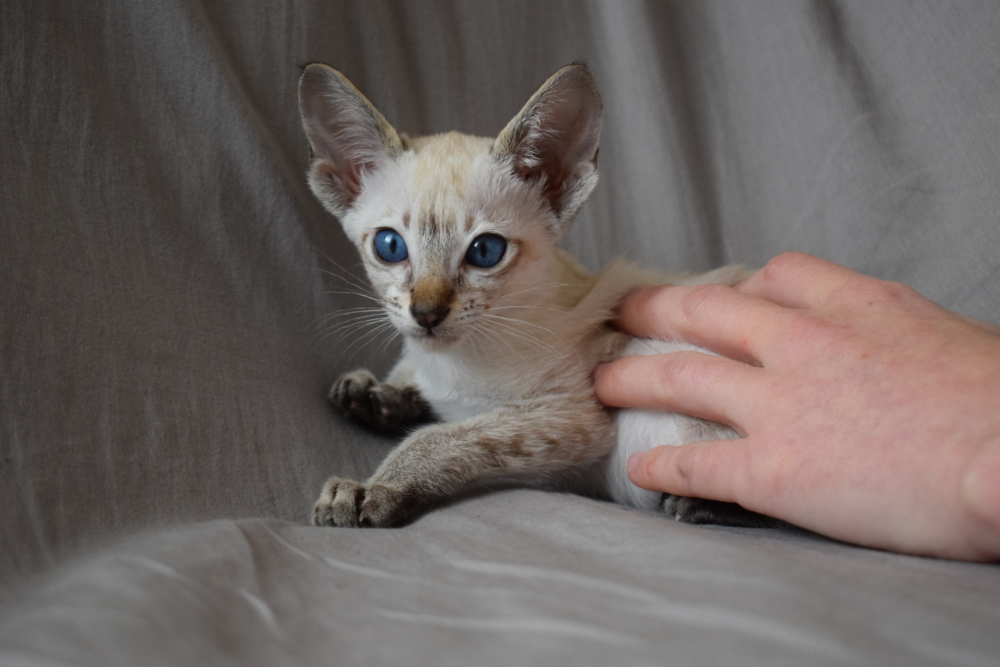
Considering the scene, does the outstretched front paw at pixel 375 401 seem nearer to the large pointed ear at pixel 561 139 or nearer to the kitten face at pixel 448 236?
the kitten face at pixel 448 236

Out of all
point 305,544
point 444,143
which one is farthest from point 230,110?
point 305,544

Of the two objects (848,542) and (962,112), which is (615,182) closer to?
(962,112)

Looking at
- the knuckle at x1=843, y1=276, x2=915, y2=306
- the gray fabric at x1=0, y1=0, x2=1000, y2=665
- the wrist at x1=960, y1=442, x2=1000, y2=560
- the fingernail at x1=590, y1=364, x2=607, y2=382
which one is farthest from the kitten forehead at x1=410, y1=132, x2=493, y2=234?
the wrist at x1=960, y1=442, x2=1000, y2=560

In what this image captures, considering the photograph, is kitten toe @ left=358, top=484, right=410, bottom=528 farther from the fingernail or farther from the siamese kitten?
the fingernail

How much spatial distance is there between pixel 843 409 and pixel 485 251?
2.23 ft

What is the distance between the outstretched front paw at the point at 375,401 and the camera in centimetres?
130

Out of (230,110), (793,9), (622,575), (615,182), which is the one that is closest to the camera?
(622,575)

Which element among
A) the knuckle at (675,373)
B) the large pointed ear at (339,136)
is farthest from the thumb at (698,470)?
the large pointed ear at (339,136)

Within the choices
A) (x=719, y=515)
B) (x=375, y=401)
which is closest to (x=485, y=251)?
(x=375, y=401)

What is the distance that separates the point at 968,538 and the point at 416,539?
2.15 ft

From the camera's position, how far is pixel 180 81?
1.21 m

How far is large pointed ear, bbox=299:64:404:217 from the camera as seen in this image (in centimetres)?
121

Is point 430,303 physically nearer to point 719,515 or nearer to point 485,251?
point 485,251

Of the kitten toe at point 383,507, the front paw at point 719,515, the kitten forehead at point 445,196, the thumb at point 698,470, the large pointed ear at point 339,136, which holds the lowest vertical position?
the front paw at point 719,515
